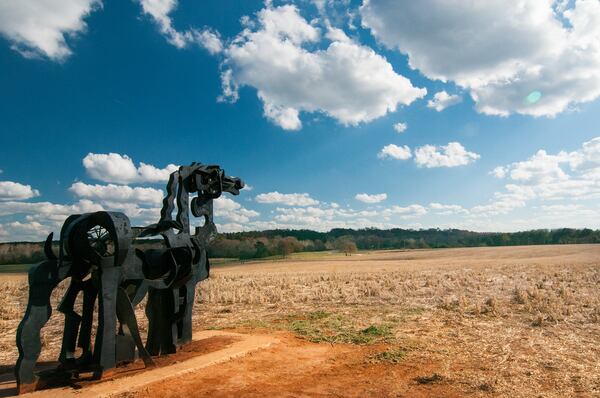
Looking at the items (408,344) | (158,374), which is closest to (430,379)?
(408,344)

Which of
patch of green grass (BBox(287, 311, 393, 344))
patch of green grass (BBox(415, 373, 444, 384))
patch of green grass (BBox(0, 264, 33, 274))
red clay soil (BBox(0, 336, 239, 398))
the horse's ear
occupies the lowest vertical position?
patch of green grass (BBox(415, 373, 444, 384))

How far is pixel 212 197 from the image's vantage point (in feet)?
38.0

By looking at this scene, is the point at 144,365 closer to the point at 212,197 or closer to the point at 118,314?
the point at 118,314

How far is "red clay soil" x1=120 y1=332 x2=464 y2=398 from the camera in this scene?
740 cm

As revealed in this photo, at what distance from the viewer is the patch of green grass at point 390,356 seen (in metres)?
9.55

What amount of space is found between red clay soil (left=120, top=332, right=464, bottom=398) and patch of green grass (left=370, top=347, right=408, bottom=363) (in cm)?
18

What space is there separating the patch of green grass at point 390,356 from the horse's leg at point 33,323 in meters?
6.73

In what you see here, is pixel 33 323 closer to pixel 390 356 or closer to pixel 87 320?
pixel 87 320

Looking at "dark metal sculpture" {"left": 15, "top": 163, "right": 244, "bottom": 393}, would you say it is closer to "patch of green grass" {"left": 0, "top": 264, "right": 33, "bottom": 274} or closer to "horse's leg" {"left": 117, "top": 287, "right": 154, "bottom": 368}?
"horse's leg" {"left": 117, "top": 287, "right": 154, "bottom": 368}

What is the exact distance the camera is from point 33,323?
7449mm

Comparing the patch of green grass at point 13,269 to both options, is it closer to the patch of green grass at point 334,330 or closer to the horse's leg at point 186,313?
the patch of green grass at point 334,330

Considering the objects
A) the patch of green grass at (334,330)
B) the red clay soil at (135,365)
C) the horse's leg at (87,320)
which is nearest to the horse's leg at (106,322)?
the red clay soil at (135,365)

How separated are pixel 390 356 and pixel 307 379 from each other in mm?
2582

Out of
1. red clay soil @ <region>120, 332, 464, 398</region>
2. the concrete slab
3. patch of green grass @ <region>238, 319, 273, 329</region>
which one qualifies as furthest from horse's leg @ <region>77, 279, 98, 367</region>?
patch of green grass @ <region>238, 319, 273, 329</region>
